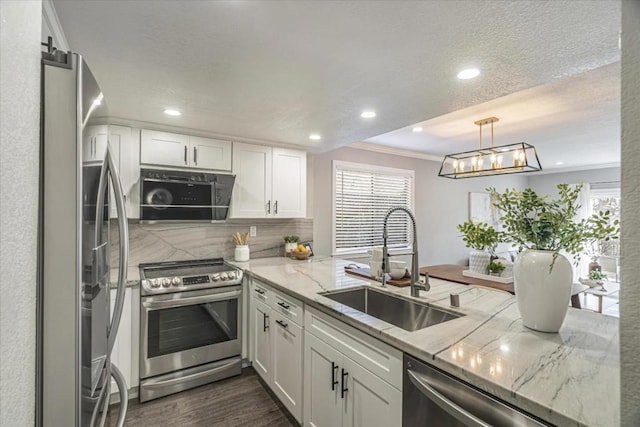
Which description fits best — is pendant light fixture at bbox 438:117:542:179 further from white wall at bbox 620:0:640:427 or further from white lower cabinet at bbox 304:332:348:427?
white wall at bbox 620:0:640:427

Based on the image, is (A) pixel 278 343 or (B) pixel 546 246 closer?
(B) pixel 546 246

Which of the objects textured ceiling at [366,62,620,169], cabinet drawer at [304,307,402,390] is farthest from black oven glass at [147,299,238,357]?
textured ceiling at [366,62,620,169]

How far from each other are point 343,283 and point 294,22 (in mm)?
1619

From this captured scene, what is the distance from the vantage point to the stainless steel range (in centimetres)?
240

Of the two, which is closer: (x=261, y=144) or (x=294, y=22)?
(x=294, y=22)

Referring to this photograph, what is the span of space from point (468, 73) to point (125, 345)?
121 inches

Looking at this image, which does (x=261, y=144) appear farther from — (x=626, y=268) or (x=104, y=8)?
(x=626, y=268)

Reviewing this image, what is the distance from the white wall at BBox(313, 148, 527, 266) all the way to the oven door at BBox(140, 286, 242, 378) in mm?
1646

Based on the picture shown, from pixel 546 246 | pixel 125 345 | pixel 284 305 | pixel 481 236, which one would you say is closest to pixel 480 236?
pixel 481 236

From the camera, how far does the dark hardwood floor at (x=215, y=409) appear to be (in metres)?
2.14

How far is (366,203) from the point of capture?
4.64 meters

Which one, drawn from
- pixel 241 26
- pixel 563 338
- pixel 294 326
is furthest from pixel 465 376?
pixel 241 26

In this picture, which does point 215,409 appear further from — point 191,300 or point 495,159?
point 495,159

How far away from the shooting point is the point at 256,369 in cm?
264
